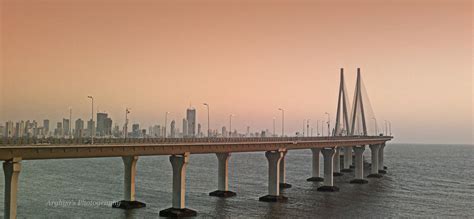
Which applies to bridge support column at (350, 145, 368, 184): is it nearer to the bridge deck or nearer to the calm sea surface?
the calm sea surface

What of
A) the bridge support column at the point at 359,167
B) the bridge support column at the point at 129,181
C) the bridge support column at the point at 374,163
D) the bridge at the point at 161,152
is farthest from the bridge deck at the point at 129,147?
the bridge support column at the point at 374,163

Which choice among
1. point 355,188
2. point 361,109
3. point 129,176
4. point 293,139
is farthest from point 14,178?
point 361,109

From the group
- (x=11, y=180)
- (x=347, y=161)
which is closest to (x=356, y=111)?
(x=347, y=161)

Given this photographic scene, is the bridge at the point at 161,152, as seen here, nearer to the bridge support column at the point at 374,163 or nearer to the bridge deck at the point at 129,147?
the bridge deck at the point at 129,147

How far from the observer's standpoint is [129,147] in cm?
5788

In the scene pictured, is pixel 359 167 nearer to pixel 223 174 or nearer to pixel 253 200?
pixel 223 174

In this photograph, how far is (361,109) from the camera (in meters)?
142

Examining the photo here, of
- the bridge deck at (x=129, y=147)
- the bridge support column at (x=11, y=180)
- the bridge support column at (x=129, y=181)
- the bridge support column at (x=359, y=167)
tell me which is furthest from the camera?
the bridge support column at (x=359, y=167)

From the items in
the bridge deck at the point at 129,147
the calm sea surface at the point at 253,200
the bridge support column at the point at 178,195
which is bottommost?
the calm sea surface at the point at 253,200

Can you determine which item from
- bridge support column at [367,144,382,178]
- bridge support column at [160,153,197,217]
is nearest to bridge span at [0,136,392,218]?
bridge support column at [160,153,197,217]

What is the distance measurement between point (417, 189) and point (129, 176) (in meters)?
62.4

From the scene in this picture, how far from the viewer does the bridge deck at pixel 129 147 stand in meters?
47.8

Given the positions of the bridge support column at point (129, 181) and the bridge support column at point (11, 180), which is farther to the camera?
the bridge support column at point (129, 181)

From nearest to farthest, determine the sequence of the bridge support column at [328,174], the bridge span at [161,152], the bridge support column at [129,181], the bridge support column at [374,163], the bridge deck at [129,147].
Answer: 1. the bridge span at [161,152]
2. the bridge deck at [129,147]
3. the bridge support column at [129,181]
4. the bridge support column at [328,174]
5. the bridge support column at [374,163]
